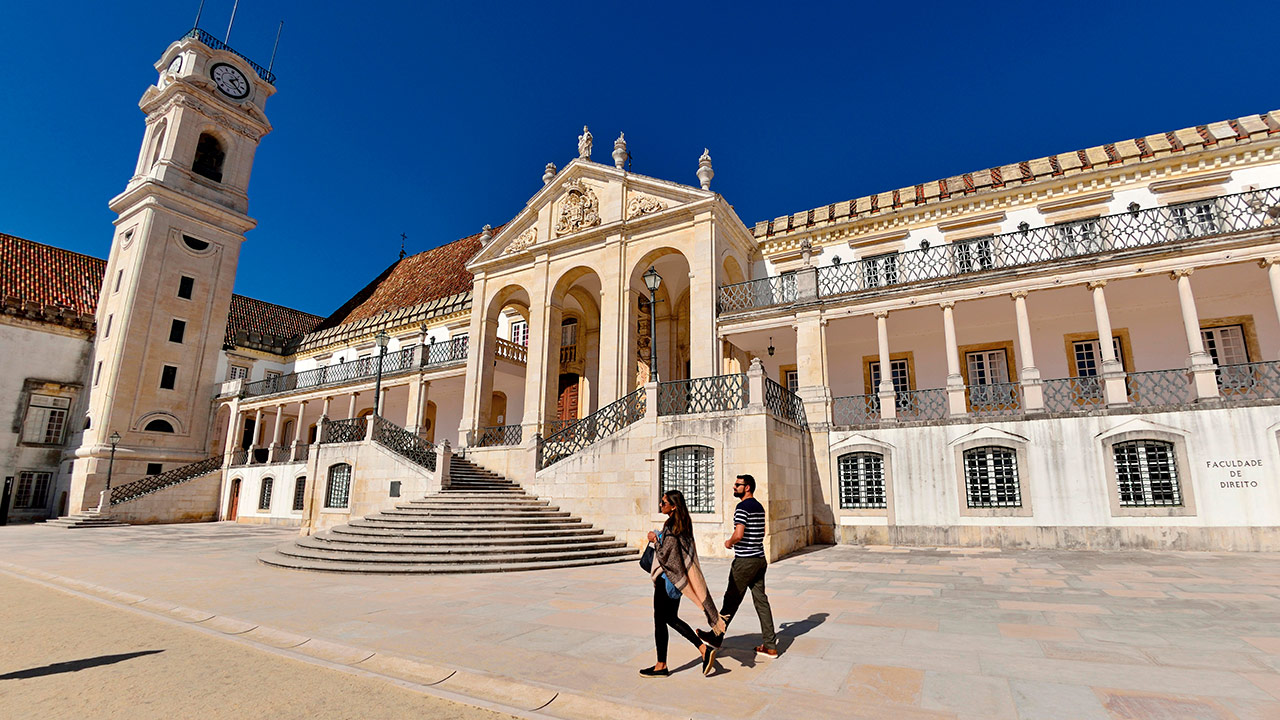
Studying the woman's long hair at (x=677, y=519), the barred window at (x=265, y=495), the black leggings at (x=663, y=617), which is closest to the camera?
the black leggings at (x=663, y=617)

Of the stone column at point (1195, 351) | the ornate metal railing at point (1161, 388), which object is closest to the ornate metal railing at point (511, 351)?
the ornate metal railing at point (1161, 388)

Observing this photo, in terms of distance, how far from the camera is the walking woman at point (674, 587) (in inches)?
176

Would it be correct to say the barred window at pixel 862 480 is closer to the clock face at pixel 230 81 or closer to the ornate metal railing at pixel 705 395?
the ornate metal railing at pixel 705 395

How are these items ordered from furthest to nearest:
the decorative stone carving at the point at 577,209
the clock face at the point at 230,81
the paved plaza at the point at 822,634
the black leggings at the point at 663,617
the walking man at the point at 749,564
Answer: the clock face at the point at 230,81 → the decorative stone carving at the point at 577,209 → the walking man at the point at 749,564 → the black leggings at the point at 663,617 → the paved plaza at the point at 822,634

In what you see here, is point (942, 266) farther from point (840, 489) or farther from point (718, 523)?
point (718, 523)

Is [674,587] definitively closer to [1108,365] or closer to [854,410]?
[854,410]

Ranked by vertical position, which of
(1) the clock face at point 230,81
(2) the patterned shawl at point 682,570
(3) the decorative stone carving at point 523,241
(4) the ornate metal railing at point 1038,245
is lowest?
(2) the patterned shawl at point 682,570

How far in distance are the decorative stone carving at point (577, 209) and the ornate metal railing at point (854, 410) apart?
9709 mm

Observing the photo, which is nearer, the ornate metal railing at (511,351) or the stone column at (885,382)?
the stone column at (885,382)

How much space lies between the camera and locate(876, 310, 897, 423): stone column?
15413mm

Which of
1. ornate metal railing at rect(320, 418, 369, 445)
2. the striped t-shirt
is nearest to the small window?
ornate metal railing at rect(320, 418, 369, 445)

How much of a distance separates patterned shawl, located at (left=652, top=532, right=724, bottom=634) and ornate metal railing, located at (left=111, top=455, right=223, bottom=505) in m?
31.1

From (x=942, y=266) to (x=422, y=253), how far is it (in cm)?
3265

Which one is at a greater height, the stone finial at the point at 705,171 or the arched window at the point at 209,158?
the arched window at the point at 209,158
